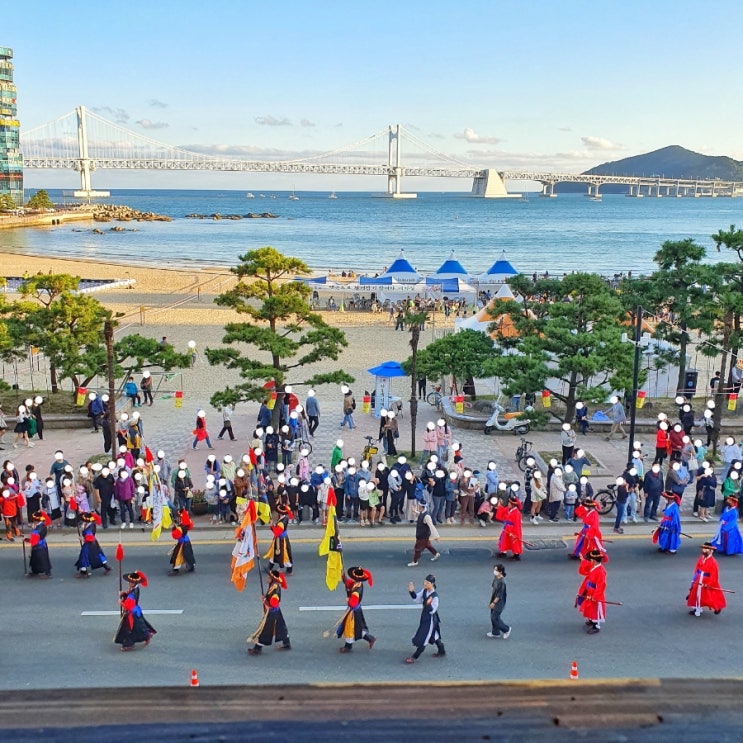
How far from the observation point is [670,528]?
47.3 ft

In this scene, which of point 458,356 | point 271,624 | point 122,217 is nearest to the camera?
point 271,624

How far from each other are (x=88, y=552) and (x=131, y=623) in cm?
300

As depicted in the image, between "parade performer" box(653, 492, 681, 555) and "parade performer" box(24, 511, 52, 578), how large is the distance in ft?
35.4

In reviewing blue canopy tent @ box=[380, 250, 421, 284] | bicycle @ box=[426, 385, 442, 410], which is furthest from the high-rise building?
bicycle @ box=[426, 385, 442, 410]

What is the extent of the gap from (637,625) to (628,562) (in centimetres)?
255

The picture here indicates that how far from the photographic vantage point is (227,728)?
9.17 meters

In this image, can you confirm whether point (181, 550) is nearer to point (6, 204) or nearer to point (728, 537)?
point (728, 537)

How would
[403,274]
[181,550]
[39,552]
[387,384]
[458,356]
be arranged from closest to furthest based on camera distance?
[39,552] < [181,550] < [458,356] < [387,384] < [403,274]

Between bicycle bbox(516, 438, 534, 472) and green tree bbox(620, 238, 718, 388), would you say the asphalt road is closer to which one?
bicycle bbox(516, 438, 534, 472)

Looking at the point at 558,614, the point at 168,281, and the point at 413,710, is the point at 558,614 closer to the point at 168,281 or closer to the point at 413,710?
the point at 413,710

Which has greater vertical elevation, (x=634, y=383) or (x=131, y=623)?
(x=634, y=383)

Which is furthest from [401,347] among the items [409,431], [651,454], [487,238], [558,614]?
[487,238]

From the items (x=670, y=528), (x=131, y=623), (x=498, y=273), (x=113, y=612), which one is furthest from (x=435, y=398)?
(x=498, y=273)

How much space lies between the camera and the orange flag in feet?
41.2
